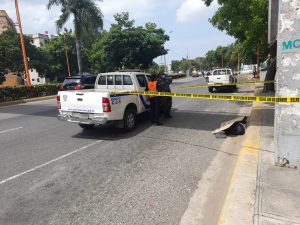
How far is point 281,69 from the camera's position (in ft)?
15.7

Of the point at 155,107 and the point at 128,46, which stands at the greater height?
the point at 128,46

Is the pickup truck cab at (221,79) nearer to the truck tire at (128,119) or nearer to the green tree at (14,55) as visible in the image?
the truck tire at (128,119)

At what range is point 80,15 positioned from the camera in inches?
1195

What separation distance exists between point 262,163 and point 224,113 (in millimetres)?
6394

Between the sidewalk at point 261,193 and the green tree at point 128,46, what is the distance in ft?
114

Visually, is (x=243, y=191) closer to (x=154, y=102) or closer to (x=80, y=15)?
(x=154, y=102)

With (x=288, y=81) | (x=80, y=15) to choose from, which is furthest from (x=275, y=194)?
(x=80, y=15)

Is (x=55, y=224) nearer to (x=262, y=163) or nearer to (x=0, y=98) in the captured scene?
(x=262, y=163)

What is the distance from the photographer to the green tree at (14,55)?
4344 cm

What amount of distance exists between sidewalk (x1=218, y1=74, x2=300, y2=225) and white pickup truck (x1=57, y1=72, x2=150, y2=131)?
12.3ft

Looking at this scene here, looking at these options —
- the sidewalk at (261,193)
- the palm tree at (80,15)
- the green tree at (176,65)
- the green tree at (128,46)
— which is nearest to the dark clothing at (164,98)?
the sidewalk at (261,193)

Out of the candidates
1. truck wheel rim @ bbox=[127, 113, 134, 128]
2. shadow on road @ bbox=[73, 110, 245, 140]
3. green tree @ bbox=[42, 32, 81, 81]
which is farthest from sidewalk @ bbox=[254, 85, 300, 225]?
green tree @ bbox=[42, 32, 81, 81]

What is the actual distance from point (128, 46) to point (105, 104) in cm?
3286

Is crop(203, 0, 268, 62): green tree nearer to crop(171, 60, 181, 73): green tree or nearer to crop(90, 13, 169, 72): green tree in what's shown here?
crop(90, 13, 169, 72): green tree
